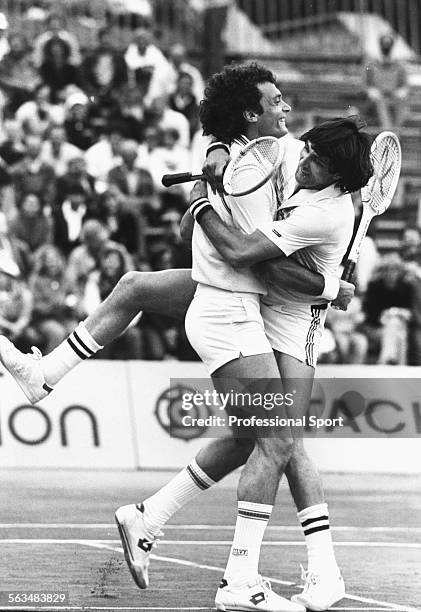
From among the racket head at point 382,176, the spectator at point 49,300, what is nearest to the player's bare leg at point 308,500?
the racket head at point 382,176

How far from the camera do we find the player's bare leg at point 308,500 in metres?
6.44

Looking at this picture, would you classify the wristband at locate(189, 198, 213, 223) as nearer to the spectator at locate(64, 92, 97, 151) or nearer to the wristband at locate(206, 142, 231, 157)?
the wristband at locate(206, 142, 231, 157)

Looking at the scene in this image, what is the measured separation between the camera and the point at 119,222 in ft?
50.0

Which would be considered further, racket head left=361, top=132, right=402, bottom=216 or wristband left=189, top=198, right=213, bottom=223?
racket head left=361, top=132, right=402, bottom=216

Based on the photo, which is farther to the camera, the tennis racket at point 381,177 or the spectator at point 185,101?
the spectator at point 185,101

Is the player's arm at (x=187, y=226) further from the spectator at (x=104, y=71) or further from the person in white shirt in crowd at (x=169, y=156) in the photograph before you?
the spectator at (x=104, y=71)

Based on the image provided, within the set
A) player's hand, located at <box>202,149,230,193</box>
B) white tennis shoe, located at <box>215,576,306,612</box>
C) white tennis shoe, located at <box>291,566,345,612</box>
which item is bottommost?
white tennis shoe, located at <box>291,566,345,612</box>

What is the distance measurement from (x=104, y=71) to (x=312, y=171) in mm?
10725

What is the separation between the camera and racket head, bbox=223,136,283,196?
20.6ft

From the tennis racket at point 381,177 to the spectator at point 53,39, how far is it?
9.90 m

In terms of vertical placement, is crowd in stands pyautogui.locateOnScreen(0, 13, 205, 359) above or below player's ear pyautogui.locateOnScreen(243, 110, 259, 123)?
below

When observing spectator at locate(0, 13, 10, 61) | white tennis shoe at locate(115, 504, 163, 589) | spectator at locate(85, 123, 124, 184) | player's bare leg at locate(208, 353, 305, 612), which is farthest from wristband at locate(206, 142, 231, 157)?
spectator at locate(0, 13, 10, 61)

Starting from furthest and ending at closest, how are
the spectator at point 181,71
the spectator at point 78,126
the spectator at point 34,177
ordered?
1. the spectator at point 181,71
2. the spectator at point 78,126
3. the spectator at point 34,177

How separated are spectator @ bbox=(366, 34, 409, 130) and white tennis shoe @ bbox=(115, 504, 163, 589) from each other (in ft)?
41.5
